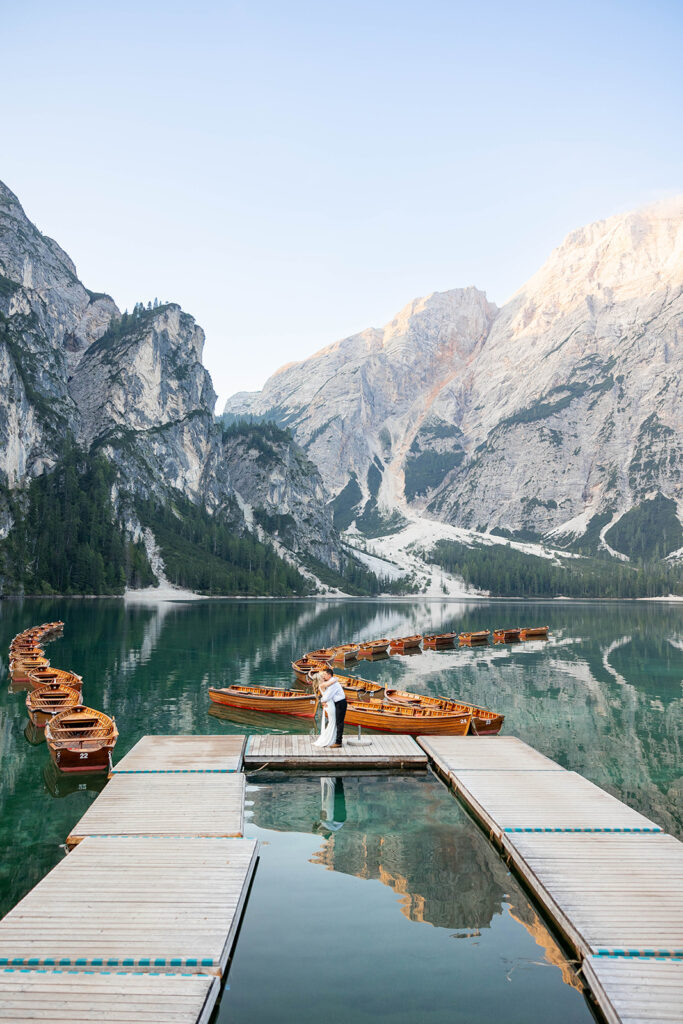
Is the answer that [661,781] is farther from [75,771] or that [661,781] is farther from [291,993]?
[75,771]

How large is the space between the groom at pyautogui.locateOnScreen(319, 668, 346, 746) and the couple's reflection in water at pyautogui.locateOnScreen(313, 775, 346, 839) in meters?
2.39

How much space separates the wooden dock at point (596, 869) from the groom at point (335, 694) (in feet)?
15.3

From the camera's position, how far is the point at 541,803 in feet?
82.2

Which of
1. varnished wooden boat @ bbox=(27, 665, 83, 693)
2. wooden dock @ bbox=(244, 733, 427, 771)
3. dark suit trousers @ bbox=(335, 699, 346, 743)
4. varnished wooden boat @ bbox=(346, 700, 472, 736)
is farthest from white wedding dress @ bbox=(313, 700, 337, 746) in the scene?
varnished wooden boat @ bbox=(27, 665, 83, 693)

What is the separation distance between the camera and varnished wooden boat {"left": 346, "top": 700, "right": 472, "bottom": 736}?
38.3 meters

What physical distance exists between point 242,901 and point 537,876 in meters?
7.76

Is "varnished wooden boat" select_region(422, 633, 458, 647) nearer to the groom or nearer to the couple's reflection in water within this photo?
the groom

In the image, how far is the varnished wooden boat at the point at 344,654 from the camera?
7675 centimetres

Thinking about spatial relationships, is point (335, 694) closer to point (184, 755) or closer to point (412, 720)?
point (184, 755)

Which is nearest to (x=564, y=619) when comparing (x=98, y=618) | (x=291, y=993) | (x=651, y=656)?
(x=651, y=656)

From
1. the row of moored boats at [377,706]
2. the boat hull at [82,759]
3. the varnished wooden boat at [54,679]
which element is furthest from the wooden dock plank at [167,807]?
the varnished wooden boat at [54,679]

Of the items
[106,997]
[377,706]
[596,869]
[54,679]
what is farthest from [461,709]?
[106,997]

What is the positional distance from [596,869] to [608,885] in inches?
43.6

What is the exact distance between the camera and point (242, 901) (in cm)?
1712
